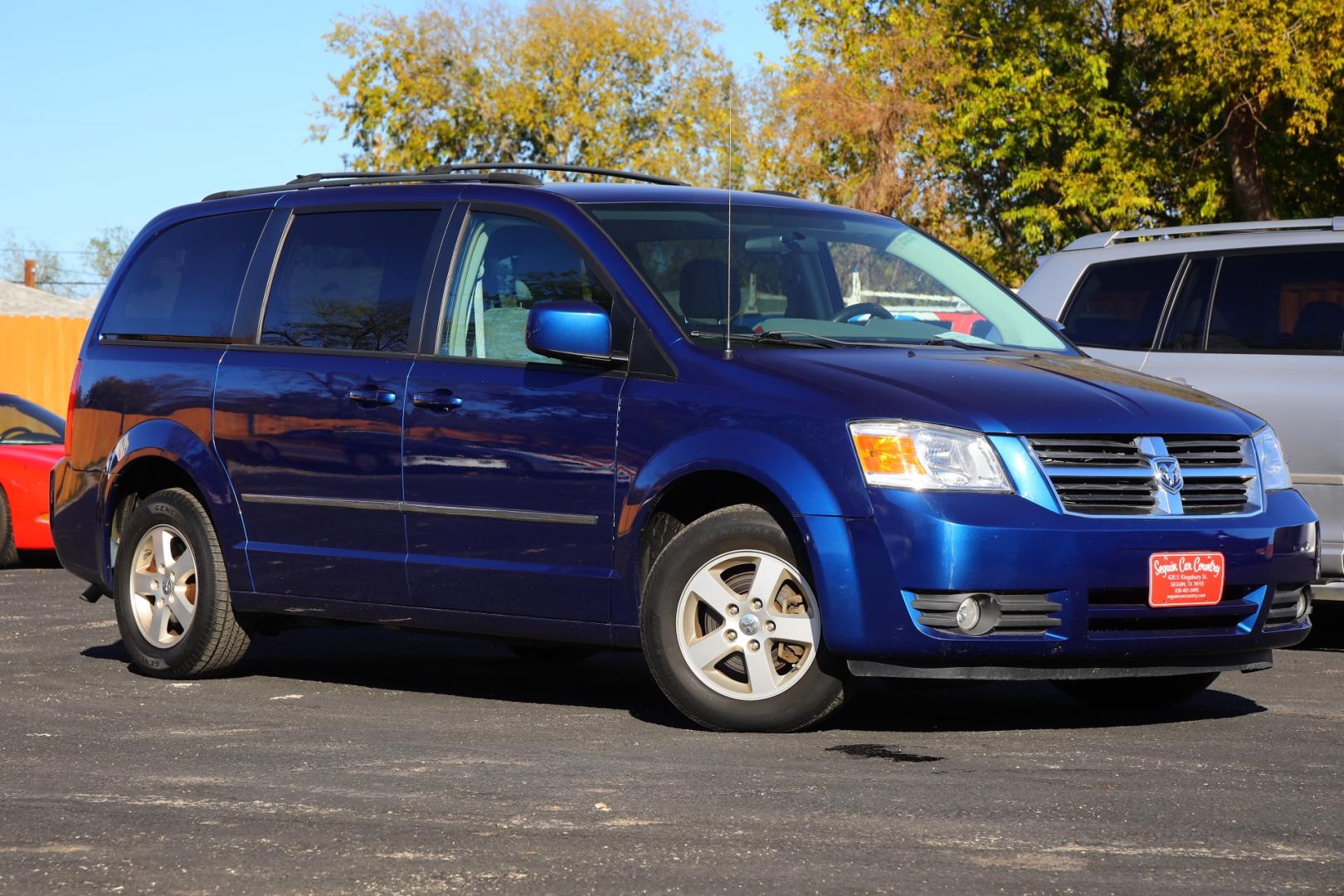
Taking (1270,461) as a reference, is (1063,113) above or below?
above

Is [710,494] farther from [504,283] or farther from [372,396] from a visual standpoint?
[372,396]

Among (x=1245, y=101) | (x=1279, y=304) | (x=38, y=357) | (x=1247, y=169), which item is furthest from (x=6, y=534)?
(x=1247, y=169)

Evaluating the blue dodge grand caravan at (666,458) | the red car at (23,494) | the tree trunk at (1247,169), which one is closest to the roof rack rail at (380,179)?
the blue dodge grand caravan at (666,458)

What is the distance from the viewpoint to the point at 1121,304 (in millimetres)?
9914

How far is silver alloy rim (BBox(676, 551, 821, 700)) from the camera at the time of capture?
6461 millimetres

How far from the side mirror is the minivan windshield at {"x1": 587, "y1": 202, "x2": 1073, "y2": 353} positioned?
0.27 metres

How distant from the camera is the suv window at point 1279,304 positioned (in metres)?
9.19

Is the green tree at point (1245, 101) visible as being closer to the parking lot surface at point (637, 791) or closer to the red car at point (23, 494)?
the red car at point (23, 494)

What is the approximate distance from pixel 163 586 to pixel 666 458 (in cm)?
279

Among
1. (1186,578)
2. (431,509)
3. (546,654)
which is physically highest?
(431,509)

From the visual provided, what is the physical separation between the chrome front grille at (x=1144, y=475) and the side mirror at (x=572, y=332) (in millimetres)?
1479

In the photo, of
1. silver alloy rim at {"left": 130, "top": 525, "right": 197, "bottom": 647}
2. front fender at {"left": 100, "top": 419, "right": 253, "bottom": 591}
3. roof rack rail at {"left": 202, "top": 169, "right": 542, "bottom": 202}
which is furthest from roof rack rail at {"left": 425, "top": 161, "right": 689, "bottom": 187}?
silver alloy rim at {"left": 130, "top": 525, "right": 197, "bottom": 647}

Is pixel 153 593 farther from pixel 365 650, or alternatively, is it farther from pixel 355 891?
pixel 355 891

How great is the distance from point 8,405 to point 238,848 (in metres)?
12.2
